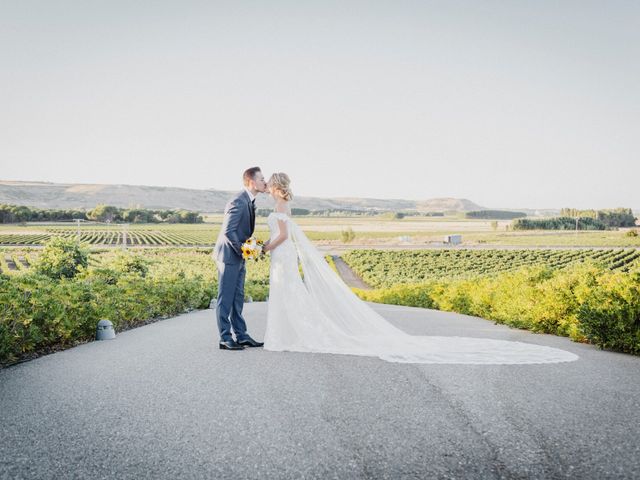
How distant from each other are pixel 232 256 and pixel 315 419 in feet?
12.0

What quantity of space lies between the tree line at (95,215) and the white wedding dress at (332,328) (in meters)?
43.8

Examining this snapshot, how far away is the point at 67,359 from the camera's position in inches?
287

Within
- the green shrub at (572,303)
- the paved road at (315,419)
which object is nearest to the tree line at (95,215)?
the green shrub at (572,303)

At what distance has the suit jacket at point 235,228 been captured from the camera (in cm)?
760

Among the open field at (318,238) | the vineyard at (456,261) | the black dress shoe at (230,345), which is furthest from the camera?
the open field at (318,238)

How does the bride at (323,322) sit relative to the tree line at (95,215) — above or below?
above

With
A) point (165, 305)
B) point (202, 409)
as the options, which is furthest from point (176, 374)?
point (165, 305)

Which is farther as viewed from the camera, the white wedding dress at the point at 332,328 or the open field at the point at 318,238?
the open field at the point at 318,238

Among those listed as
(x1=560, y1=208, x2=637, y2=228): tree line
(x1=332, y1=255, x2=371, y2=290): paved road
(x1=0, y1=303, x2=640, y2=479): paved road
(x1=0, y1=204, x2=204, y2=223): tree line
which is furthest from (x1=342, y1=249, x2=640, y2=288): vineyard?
(x1=0, y1=303, x2=640, y2=479): paved road

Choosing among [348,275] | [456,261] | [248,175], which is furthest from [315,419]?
[456,261]

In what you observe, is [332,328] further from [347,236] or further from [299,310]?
[347,236]

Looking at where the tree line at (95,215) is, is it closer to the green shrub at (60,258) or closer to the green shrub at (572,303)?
the green shrub at (60,258)

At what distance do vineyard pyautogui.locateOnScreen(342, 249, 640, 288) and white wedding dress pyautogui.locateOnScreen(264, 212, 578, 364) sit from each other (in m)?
45.7

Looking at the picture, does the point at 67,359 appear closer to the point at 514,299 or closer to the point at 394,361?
the point at 394,361
